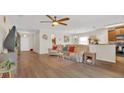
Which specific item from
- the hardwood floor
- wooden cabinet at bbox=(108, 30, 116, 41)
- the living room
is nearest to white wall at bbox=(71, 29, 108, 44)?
the living room

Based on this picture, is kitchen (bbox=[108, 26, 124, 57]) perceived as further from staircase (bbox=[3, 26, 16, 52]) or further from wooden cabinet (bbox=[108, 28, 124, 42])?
staircase (bbox=[3, 26, 16, 52])

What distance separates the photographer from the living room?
458 cm

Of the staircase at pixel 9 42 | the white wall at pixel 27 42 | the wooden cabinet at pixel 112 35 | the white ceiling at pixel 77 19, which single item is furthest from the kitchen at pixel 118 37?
the white wall at pixel 27 42

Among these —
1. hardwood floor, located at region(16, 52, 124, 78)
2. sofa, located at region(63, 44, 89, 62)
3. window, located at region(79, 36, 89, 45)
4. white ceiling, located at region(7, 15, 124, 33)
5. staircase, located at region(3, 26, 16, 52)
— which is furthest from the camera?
window, located at region(79, 36, 89, 45)

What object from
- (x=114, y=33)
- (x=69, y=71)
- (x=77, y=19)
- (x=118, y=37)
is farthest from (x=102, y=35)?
(x=69, y=71)

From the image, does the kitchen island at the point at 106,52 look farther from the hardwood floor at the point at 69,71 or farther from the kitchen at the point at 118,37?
the kitchen at the point at 118,37
